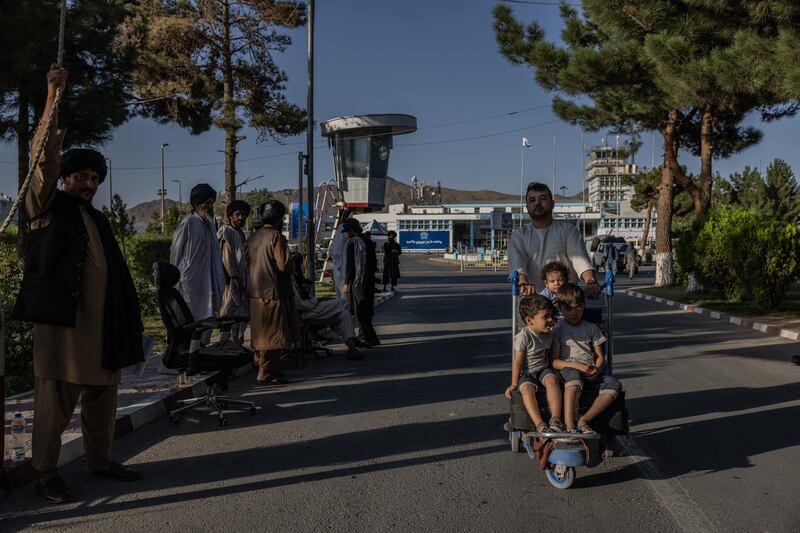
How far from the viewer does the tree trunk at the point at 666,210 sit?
24.7m

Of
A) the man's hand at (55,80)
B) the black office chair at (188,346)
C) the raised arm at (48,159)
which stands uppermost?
the man's hand at (55,80)

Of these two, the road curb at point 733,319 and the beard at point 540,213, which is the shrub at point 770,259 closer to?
the road curb at point 733,319

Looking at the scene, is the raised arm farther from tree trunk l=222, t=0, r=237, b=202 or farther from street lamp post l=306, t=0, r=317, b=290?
tree trunk l=222, t=0, r=237, b=202

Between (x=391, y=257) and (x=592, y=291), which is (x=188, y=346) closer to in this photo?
(x=592, y=291)

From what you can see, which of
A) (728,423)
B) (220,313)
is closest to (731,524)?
(728,423)

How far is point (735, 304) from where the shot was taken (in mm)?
18438

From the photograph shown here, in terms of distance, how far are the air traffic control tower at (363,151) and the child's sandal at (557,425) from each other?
1052 inches

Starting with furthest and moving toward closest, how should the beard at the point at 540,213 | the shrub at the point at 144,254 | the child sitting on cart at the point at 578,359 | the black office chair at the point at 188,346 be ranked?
the shrub at the point at 144,254, the black office chair at the point at 188,346, the beard at the point at 540,213, the child sitting on cart at the point at 578,359

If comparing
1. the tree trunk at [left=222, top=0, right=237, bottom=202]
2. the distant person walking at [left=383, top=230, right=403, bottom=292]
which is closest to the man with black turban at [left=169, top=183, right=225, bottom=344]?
the tree trunk at [left=222, top=0, right=237, bottom=202]

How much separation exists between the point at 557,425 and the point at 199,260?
491 centimetres

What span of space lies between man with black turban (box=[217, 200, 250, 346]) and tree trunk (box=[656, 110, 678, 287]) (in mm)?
18736

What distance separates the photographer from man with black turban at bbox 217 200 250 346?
348 inches

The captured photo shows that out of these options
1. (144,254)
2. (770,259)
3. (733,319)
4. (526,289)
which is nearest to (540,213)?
(526,289)

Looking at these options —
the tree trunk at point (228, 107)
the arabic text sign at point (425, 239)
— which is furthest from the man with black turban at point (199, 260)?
the arabic text sign at point (425, 239)
